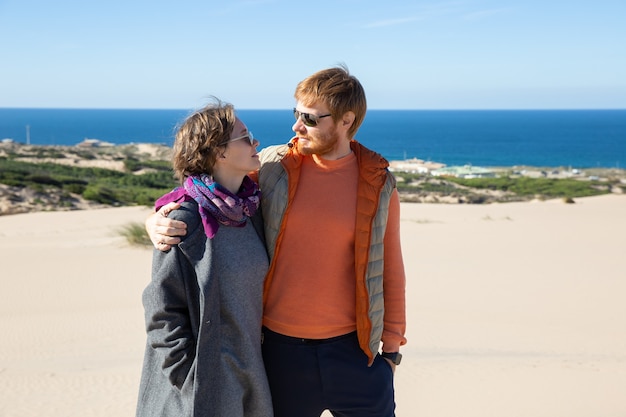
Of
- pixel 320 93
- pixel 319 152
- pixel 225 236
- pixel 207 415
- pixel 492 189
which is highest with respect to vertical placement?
pixel 320 93

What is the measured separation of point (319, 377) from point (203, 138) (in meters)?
1.05

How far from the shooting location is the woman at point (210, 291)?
2.43 metres

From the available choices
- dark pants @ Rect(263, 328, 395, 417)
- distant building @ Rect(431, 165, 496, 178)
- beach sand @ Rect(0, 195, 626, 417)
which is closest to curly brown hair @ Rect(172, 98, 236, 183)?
dark pants @ Rect(263, 328, 395, 417)

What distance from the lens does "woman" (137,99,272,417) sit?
2426 mm

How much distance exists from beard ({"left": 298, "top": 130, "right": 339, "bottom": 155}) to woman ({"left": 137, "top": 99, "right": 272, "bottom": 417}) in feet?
0.84

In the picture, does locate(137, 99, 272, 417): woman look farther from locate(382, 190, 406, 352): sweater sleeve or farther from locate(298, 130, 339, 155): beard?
locate(382, 190, 406, 352): sweater sleeve

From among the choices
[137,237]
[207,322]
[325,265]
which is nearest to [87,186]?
[137,237]

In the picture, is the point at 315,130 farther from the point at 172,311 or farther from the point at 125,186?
the point at 125,186

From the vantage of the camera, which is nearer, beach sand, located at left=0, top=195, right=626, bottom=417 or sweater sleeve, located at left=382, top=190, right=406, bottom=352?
sweater sleeve, located at left=382, top=190, right=406, bottom=352

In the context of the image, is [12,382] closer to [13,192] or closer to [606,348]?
[606,348]

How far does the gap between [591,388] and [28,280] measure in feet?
26.4

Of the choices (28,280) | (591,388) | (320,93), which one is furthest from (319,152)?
(28,280)

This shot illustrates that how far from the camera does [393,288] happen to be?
2.94 m

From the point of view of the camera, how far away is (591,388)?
5828 millimetres
